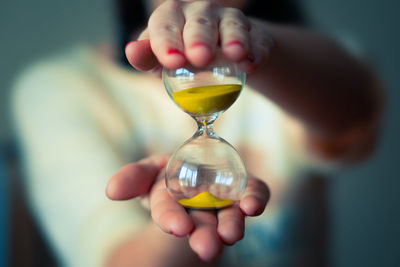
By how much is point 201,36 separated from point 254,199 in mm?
383

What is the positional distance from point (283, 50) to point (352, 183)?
2342mm

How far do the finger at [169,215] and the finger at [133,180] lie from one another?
5cm

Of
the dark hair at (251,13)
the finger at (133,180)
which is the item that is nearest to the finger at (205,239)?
the finger at (133,180)

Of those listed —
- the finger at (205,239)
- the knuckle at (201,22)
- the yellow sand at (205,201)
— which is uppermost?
the knuckle at (201,22)

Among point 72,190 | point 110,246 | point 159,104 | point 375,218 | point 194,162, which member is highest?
point 194,162

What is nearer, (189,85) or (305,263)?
(189,85)

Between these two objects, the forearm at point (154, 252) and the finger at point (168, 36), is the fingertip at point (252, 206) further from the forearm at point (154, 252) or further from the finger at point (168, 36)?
the forearm at point (154, 252)

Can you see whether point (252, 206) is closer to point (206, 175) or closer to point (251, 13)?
point (206, 175)

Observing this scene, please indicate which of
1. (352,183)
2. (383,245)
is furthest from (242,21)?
(383,245)

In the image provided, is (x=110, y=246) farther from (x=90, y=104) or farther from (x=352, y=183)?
(x=352, y=183)

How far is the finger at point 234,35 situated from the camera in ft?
2.22

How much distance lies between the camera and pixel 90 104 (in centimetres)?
251

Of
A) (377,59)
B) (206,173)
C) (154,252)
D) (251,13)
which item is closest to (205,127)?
(206,173)

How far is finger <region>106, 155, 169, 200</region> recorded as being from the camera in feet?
2.91
